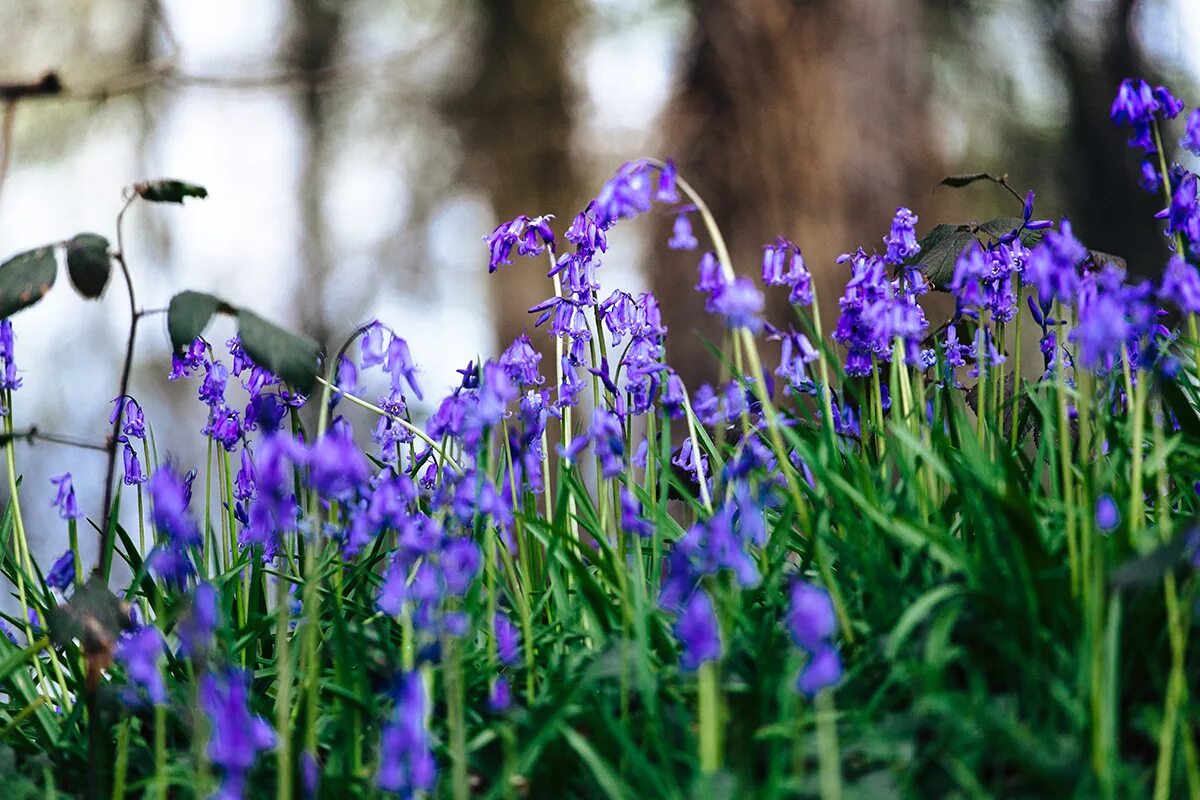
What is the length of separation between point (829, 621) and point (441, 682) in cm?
102

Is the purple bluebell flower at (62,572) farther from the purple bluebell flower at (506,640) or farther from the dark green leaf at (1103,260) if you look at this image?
the dark green leaf at (1103,260)

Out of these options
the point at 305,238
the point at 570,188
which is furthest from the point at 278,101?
the point at 570,188

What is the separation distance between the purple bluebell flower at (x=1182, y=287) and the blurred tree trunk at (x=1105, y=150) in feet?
31.7

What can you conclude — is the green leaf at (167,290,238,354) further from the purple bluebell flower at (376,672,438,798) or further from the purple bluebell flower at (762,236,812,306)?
the purple bluebell flower at (762,236,812,306)

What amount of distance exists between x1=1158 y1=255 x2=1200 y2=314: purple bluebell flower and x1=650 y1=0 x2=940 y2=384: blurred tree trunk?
12.2 feet

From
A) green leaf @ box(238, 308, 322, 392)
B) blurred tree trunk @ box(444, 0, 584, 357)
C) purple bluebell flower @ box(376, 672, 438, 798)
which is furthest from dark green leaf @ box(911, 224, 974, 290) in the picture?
blurred tree trunk @ box(444, 0, 584, 357)

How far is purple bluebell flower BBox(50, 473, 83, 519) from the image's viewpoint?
225 cm

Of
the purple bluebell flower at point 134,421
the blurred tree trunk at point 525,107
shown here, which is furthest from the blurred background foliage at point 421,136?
the purple bluebell flower at point 134,421

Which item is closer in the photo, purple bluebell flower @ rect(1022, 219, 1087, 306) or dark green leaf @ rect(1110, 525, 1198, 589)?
dark green leaf @ rect(1110, 525, 1198, 589)

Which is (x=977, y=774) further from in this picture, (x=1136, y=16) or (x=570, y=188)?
(x=1136, y=16)

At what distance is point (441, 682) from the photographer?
2.07 metres

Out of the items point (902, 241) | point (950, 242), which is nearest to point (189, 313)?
point (902, 241)

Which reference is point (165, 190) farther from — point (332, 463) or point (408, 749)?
point (408, 749)

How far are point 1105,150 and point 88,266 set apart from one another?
11592 mm
